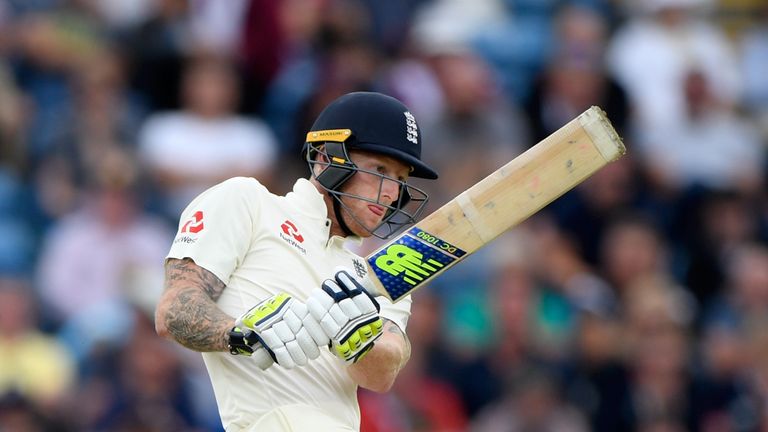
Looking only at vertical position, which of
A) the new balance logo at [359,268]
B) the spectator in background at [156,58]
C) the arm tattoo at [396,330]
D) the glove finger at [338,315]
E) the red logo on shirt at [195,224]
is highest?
the red logo on shirt at [195,224]

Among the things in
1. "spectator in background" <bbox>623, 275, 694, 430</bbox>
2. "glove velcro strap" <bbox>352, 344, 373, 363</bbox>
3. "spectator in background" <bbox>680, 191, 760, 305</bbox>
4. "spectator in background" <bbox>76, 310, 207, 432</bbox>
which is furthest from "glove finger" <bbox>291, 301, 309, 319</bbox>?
"spectator in background" <bbox>680, 191, 760, 305</bbox>

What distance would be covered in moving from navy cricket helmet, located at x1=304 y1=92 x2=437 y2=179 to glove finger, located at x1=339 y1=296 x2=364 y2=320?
2.36 feet

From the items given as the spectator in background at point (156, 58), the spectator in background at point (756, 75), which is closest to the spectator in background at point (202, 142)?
the spectator in background at point (156, 58)

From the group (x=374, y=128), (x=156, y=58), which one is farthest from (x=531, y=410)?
(x=374, y=128)

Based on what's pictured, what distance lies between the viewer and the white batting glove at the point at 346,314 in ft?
14.3

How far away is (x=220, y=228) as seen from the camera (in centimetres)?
472

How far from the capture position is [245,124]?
10125 mm

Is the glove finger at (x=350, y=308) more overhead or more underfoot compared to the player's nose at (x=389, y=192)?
more underfoot

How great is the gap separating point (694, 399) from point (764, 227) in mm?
1781

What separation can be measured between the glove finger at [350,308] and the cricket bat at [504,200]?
361 mm

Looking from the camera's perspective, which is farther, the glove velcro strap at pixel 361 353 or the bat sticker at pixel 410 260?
the bat sticker at pixel 410 260

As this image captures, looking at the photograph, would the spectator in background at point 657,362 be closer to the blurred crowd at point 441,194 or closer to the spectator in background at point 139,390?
the blurred crowd at point 441,194

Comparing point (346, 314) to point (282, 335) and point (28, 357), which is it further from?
point (28, 357)

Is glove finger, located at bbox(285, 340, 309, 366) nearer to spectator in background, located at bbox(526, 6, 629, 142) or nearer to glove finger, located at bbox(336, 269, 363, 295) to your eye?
glove finger, located at bbox(336, 269, 363, 295)
